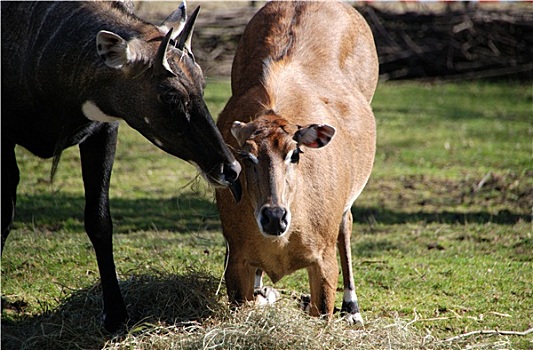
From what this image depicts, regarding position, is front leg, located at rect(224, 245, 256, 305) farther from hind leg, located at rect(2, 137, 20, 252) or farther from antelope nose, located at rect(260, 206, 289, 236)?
hind leg, located at rect(2, 137, 20, 252)

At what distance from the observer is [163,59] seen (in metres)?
4.45

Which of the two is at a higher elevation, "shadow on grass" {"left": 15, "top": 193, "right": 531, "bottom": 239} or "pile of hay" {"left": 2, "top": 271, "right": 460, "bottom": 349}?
"pile of hay" {"left": 2, "top": 271, "right": 460, "bottom": 349}

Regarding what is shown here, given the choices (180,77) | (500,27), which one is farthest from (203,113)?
(500,27)

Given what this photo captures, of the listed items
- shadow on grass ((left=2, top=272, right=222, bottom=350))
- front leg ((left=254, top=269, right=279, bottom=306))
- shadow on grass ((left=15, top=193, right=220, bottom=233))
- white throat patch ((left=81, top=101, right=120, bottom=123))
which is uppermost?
white throat patch ((left=81, top=101, right=120, bottom=123))

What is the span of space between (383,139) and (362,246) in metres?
4.38

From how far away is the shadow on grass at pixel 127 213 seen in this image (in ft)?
25.5

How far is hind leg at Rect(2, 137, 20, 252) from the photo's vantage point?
5.23m

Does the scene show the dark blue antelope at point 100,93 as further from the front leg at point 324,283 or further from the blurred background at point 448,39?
the blurred background at point 448,39

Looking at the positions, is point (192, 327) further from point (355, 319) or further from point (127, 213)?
point (127, 213)

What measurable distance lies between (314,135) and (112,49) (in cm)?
127

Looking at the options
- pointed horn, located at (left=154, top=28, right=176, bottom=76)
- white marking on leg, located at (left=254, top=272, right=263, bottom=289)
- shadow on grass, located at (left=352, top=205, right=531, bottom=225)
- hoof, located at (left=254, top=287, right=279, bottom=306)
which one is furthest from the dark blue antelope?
shadow on grass, located at (left=352, top=205, right=531, bottom=225)

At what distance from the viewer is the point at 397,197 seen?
353 inches

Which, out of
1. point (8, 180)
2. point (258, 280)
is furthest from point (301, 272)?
point (8, 180)

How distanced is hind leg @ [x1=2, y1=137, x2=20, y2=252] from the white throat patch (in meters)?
0.65
